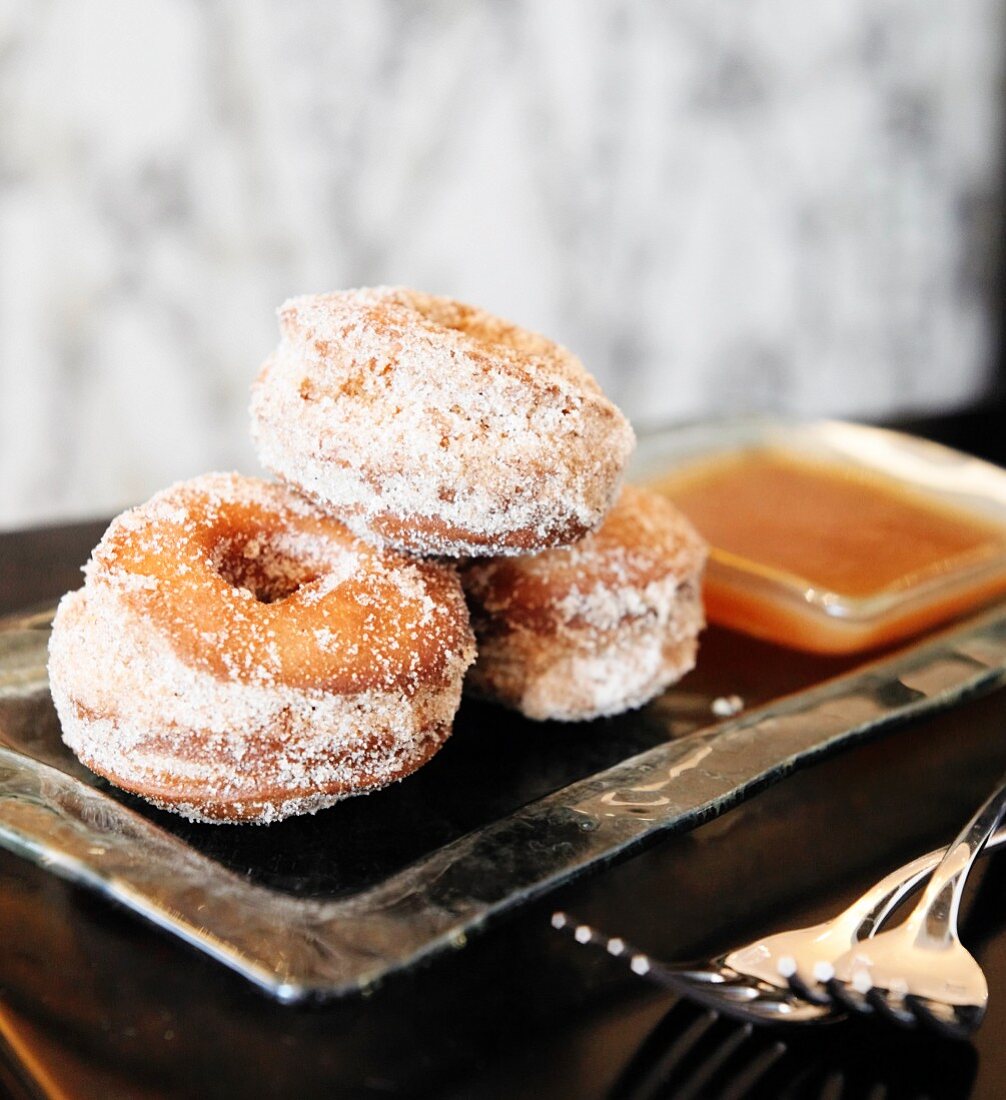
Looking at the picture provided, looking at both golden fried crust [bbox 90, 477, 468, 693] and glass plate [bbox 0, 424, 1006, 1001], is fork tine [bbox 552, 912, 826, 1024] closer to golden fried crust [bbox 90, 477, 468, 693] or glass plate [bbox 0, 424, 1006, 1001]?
glass plate [bbox 0, 424, 1006, 1001]

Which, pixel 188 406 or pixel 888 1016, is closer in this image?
pixel 888 1016

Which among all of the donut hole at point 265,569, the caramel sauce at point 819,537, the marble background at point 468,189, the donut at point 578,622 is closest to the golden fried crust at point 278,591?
the donut hole at point 265,569

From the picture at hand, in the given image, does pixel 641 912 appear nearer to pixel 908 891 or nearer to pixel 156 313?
pixel 908 891

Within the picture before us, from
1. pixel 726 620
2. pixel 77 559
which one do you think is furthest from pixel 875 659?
pixel 77 559

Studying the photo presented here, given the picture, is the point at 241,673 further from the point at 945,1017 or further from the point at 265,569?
the point at 945,1017

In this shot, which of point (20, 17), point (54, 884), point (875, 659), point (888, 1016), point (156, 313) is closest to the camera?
point (888, 1016)

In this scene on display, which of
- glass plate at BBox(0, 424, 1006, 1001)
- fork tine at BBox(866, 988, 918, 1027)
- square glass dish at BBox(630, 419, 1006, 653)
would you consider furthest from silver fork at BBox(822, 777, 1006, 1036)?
square glass dish at BBox(630, 419, 1006, 653)

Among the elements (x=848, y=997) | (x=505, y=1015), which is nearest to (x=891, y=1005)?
(x=848, y=997)

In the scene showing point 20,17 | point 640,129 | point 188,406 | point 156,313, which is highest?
point 20,17
